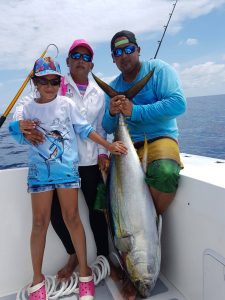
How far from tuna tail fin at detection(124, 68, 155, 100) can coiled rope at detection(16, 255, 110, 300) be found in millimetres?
1296

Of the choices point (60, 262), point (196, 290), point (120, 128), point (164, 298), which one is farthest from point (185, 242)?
point (60, 262)

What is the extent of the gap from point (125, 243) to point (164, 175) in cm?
→ 52

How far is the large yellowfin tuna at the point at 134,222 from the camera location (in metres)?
2.01

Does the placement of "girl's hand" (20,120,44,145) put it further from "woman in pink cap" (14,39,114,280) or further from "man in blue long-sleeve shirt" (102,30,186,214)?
"man in blue long-sleeve shirt" (102,30,186,214)

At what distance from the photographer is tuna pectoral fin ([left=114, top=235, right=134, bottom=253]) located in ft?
6.67

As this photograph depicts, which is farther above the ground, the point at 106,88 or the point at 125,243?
Result: the point at 106,88

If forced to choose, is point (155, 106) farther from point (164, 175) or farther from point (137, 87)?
point (164, 175)

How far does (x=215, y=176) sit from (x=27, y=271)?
158 cm

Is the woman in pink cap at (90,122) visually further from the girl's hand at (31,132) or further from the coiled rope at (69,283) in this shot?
the girl's hand at (31,132)

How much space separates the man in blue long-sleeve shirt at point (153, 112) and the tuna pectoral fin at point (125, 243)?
1.01 ft

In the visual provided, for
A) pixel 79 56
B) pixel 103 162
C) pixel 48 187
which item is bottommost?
pixel 48 187

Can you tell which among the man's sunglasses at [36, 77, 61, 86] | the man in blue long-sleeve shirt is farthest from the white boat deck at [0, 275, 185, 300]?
the man's sunglasses at [36, 77, 61, 86]

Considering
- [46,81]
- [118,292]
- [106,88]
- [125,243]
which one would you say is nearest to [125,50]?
[106,88]

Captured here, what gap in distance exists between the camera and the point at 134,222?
2.03m
